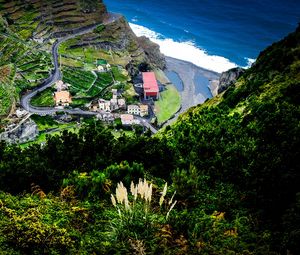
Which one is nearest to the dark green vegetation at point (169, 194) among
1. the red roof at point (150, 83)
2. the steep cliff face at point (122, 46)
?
the red roof at point (150, 83)

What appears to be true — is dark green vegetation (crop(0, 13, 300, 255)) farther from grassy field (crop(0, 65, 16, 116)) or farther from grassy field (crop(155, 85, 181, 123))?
grassy field (crop(155, 85, 181, 123))

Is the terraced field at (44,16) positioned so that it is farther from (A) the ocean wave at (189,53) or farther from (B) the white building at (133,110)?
(B) the white building at (133,110)

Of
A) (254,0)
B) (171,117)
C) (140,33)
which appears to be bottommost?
(171,117)

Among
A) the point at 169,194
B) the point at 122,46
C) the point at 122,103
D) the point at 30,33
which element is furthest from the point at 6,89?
the point at 169,194

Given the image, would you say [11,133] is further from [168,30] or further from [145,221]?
[168,30]

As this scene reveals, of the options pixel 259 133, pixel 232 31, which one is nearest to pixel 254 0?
pixel 232 31

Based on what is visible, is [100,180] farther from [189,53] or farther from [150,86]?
[189,53]
